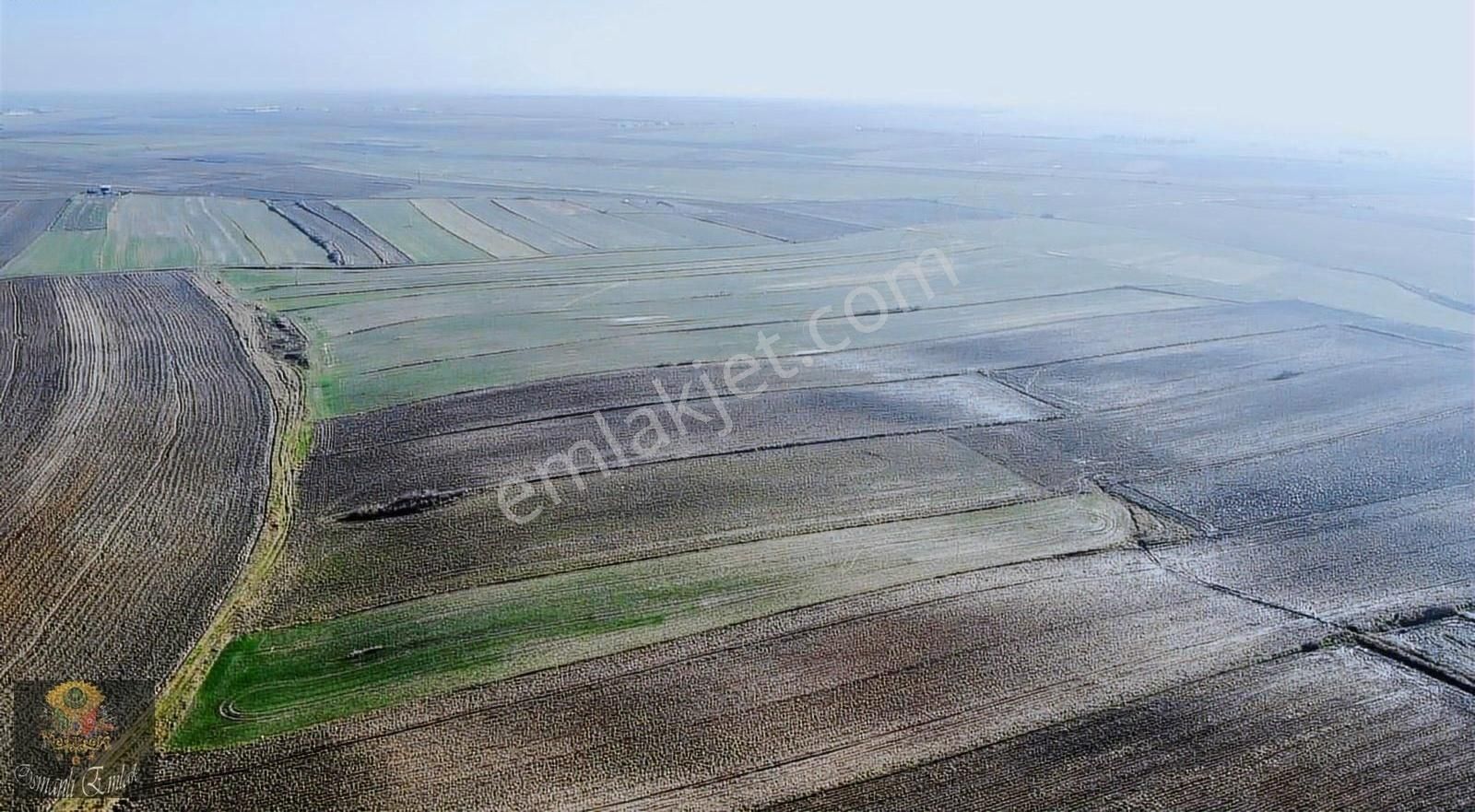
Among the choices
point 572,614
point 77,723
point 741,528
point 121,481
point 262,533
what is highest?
point 121,481

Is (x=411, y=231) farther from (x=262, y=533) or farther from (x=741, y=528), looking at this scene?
(x=741, y=528)

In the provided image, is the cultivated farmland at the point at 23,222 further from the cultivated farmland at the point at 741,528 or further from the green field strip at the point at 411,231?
the green field strip at the point at 411,231

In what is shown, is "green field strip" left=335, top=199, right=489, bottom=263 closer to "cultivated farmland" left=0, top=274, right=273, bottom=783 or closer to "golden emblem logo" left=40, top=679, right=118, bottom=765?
"cultivated farmland" left=0, top=274, right=273, bottom=783

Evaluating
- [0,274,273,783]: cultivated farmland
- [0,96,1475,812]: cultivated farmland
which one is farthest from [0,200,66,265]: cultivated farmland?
[0,274,273,783]: cultivated farmland

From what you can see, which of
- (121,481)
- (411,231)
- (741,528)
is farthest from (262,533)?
(411,231)

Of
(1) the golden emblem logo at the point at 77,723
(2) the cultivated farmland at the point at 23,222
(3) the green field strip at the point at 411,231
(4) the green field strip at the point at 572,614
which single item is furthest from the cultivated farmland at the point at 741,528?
(3) the green field strip at the point at 411,231

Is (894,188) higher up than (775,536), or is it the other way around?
(894,188)

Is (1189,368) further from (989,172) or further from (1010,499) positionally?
(989,172)

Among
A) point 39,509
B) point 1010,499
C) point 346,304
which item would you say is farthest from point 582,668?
point 346,304
